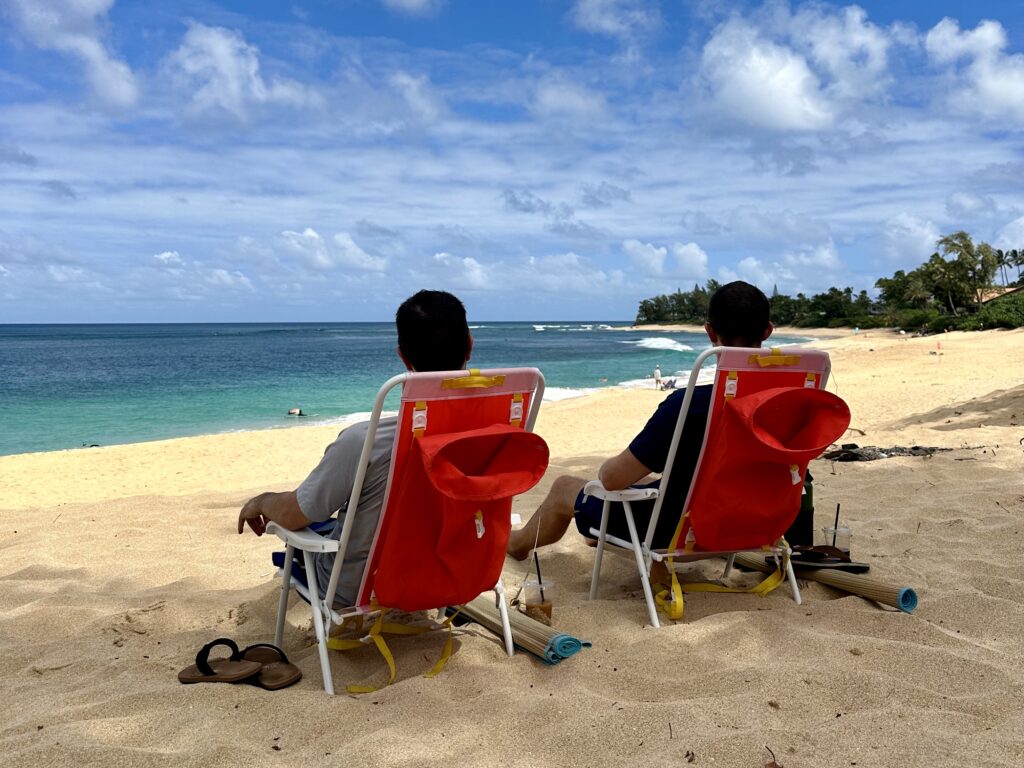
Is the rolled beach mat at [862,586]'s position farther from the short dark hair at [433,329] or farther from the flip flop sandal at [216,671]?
the flip flop sandal at [216,671]

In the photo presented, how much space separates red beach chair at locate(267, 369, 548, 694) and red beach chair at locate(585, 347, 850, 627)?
0.70m

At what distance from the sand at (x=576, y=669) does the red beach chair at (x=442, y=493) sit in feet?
0.94

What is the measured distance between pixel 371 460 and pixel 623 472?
110 centimetres

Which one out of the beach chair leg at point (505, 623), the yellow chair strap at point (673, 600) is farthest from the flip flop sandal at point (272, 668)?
the yellow chair strap at point (673, 600)

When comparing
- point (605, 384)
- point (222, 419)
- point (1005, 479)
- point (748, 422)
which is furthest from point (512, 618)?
point (605, 384)

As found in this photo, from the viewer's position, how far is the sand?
202 centimetres

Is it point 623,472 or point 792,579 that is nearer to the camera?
point 623,472

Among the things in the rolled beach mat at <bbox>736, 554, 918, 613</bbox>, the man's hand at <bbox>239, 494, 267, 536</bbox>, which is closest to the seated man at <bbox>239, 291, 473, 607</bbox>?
the man's hand at <bbox>239, 494, 267, 536</bbox>

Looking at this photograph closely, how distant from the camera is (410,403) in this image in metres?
2.33

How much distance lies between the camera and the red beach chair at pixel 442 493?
2311 mm

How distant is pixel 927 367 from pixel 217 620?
22316mm

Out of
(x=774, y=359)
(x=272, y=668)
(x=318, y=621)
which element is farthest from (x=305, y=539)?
(x=774, y=359)

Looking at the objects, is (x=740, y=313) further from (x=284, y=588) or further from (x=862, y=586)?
(x=284, y=588)

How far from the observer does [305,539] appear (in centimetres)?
253
